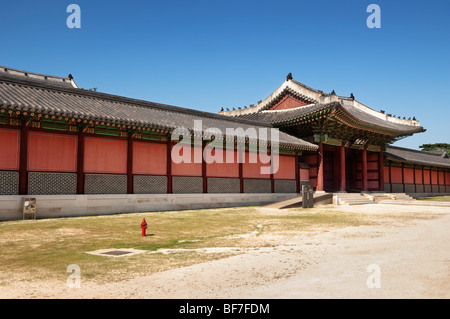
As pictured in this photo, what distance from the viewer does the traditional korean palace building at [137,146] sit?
1298cm

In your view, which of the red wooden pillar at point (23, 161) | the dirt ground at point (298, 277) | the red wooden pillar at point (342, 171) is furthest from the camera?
the red wooden pillar at point (342, 171)

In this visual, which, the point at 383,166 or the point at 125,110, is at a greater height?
the point at 125,110

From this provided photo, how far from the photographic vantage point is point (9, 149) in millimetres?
12688

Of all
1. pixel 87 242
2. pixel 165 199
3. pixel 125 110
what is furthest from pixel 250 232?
pixel 125 110

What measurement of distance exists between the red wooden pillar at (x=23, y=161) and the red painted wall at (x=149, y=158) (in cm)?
446

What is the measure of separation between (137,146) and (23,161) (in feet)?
15.7

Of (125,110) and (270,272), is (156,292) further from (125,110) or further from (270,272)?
(125,110)

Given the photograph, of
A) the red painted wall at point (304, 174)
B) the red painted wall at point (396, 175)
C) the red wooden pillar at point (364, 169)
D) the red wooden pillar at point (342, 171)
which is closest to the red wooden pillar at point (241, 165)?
the red painted wall at point (304, 174)

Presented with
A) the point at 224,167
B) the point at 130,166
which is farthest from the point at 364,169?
the point at 130,166

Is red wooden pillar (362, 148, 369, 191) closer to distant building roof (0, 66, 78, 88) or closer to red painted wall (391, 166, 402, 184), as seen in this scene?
red painted wall (391, 166, 402, 184)

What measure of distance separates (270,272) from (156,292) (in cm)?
169

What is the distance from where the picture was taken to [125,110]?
1694cm
